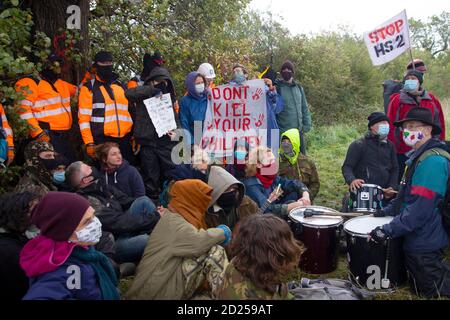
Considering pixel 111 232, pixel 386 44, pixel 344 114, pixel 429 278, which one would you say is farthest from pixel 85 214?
pixel 344 114

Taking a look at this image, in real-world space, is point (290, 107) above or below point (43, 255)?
above

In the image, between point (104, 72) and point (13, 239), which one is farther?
point (104, 72)

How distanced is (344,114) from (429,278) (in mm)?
13973

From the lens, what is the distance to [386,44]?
7.66m

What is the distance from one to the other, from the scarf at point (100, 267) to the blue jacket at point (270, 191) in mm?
2405

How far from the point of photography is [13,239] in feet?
11.8

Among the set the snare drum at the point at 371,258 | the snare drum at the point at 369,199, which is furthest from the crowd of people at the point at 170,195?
the snare drum at the point at 369,199

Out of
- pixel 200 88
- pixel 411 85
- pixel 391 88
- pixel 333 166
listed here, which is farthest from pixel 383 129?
pixel 333 166

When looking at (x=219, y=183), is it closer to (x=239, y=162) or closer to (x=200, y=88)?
(x=239, y=162)

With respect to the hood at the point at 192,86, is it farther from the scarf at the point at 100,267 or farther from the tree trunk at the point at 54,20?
the scarf at the point at 100,267

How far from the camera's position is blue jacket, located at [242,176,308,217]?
5348mm

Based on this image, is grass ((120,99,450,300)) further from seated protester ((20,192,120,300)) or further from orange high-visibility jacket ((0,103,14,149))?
orange high-visibility jacket ((0,103,14,149))

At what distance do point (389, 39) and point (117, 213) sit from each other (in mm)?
5509

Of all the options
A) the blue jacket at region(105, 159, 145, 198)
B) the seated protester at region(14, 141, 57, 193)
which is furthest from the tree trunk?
the blue jacket at region(105, 159, 145, 198)
